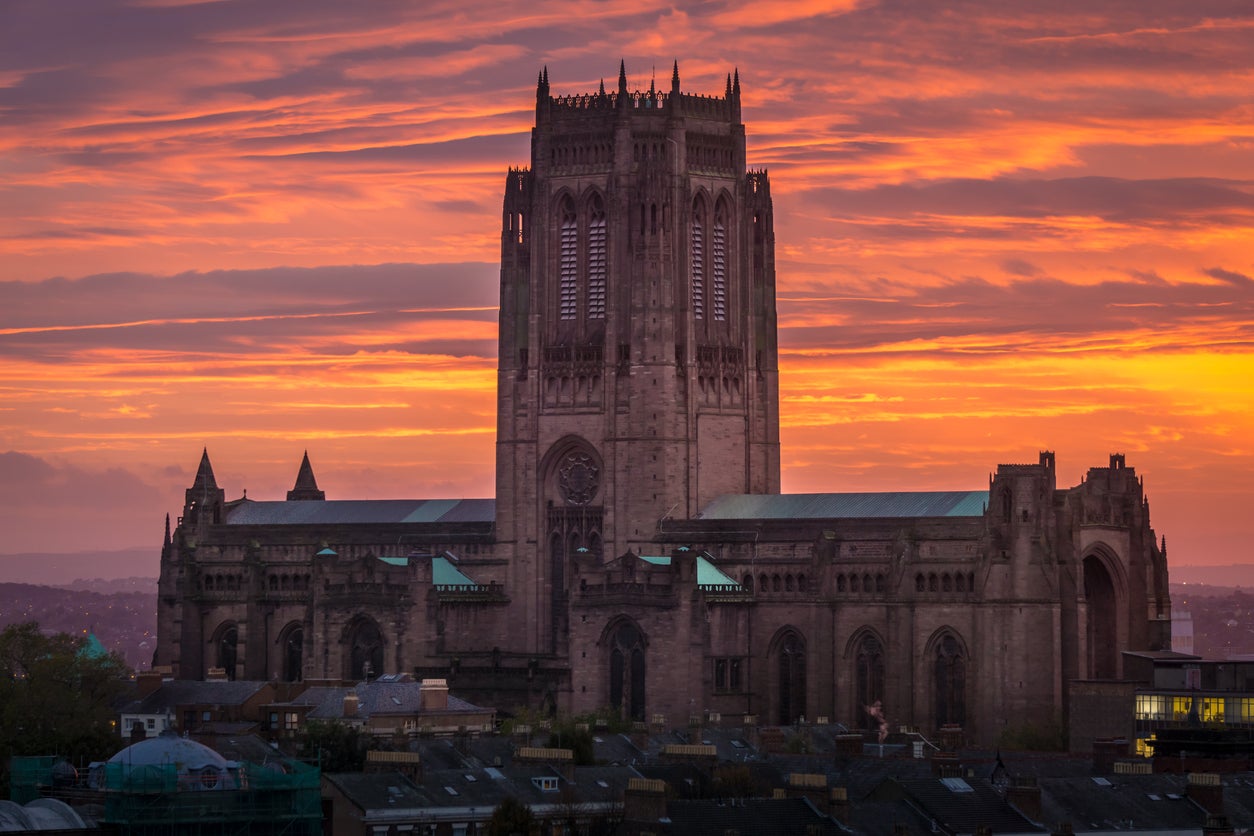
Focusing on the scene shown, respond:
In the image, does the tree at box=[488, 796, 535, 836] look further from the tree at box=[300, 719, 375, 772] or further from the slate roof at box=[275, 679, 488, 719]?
the slate roof at box=[275, 679, 488, 719]

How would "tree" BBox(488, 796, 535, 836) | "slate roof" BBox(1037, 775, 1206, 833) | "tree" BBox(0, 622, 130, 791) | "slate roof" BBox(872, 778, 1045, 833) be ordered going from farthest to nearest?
"tree" BBox(0, 622, 130, 791), "slate roof" BBox(1037, 775, 1206, 833), "slate roof" BBox(872, 778, 1045, 833), "tree" BBox(488, 796, 535, 836)

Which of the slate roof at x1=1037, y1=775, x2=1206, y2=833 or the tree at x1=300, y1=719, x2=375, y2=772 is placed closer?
the slate roof at x1=1037, y1=775, x2=1206, y2=833

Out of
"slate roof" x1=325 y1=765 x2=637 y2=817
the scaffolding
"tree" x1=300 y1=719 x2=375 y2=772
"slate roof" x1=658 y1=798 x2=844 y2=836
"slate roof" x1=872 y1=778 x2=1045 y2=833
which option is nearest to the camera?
the scaffolding

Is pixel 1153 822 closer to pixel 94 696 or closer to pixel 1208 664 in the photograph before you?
pixel 1208 664

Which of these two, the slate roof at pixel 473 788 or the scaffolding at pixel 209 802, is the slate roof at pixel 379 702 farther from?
the scaffolding at pixel 209 802

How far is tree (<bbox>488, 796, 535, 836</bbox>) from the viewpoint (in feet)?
432

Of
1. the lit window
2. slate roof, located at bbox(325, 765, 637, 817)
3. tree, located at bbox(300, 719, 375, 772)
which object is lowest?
slate roof, located at bbox(325, 765, 637, 817)

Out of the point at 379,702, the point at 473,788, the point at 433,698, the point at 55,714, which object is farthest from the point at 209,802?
the point at 433,698

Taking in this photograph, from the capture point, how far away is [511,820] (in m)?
132

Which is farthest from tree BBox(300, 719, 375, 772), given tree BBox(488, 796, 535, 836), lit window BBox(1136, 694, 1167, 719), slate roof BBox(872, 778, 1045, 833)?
lit window BBox(1136, 694, 1167, 719)

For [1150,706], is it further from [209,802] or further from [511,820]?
[209,802]

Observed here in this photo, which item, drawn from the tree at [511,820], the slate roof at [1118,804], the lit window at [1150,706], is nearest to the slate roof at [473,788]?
the tree at [511,820]

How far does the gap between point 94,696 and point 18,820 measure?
70707mm

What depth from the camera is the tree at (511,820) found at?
131625 mm
